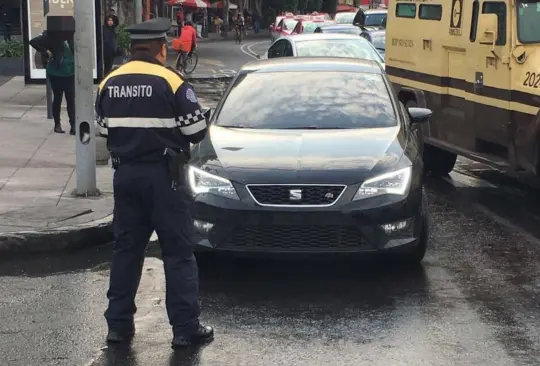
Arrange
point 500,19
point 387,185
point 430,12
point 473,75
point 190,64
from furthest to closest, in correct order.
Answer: point 190,64 → point 430,12 → point 473,75 → point 500,19 → point 387,185

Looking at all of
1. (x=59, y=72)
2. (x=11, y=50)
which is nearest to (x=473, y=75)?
(x=59, y=72)

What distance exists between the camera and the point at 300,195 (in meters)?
6.66

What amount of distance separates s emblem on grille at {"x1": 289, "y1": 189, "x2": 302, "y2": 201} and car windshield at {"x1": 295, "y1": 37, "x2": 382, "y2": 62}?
33.7 ft

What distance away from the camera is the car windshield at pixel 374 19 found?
34.8 meters

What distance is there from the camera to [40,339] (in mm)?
5699

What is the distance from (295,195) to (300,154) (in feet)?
1.69

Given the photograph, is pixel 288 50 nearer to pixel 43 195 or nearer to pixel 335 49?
pixel 335 49

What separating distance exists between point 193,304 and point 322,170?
1708mm

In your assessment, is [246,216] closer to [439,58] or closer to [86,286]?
[86,286]

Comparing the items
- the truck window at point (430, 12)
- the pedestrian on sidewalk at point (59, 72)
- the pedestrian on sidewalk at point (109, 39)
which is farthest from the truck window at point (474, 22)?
the pedestrian on sidewalk at point (109, 39)

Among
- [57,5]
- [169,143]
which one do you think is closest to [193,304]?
[169,143]

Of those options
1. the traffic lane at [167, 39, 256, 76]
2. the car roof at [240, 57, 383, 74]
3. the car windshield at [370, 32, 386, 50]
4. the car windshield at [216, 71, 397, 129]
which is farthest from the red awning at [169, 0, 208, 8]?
the car windshield at [216, 71, 397, 129]

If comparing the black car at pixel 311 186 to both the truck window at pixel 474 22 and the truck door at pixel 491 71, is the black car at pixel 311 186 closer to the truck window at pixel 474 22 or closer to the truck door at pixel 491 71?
the truck door at pixel 491 71

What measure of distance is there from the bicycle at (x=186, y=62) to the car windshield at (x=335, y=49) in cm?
1170
